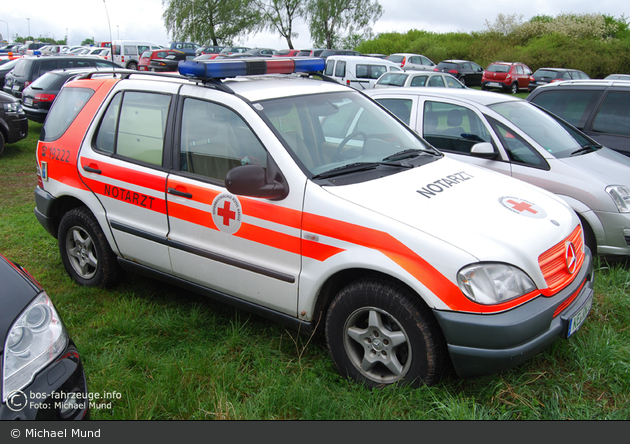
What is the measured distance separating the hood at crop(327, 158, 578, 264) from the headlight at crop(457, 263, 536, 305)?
0.06 m

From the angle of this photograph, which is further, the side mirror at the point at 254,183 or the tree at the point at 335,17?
the tree at the point at 335,17

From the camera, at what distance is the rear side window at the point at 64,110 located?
4.05 metres

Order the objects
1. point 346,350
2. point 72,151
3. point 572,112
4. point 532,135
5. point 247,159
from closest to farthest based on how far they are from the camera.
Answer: point 346,350 → point 247,159 → point 72,151 → point 532,135 → point 572,112

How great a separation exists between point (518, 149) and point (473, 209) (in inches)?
90.9

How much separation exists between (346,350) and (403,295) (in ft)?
1.70

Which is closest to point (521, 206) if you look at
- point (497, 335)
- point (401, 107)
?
point (497, 335)

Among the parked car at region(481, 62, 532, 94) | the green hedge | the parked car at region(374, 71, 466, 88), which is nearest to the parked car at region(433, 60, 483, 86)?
the parked car at region(481, 62, 532, 94)

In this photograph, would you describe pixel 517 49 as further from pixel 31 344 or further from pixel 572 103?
pixel 31 344

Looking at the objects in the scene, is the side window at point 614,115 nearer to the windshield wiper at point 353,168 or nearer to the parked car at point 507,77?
the windshield wiper at point 353,168

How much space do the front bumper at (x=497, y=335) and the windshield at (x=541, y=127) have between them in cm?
266

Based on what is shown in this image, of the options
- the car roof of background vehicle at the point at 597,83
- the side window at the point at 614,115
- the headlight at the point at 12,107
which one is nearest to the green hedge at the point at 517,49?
the car roof of background vehicle at the point at 597,83

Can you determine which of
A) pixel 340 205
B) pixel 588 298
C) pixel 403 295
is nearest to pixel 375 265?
pixel 403 295

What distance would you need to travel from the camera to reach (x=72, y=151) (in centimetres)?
394

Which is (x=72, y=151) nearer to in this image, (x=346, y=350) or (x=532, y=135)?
(x=346, y=350)
